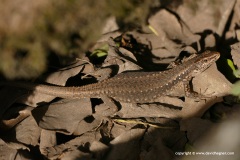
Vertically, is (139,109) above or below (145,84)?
below

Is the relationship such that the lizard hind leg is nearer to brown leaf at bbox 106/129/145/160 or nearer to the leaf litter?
the leaf litter

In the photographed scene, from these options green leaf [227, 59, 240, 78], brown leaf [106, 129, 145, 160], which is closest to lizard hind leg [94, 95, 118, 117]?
brown leaf [106, 129, 145, 160]

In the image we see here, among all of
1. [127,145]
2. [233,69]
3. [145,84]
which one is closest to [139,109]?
[145,84]

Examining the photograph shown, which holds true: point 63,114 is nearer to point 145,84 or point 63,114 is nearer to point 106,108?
point 106,108

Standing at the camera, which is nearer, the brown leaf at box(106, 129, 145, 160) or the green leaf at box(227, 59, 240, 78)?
the brown leaf at box(106, 129, 145, 160)

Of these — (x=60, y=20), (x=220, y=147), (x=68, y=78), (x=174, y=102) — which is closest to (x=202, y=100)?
(x=174, y=102)

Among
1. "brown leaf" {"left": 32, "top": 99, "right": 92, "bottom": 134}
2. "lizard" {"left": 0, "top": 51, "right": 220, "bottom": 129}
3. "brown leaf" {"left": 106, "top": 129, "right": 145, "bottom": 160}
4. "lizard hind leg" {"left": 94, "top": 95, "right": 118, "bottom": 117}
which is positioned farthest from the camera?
"lizard" {"left": 0, "top": 51, "right": 220, "bottom": 129}

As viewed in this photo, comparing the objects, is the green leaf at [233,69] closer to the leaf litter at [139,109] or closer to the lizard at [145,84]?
the leaf litter at [139,109]

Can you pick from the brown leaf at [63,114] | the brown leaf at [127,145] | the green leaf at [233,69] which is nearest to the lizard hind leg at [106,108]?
the brown leaf at [63,114]

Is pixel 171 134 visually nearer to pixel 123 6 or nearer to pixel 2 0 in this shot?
pixel 123 6
